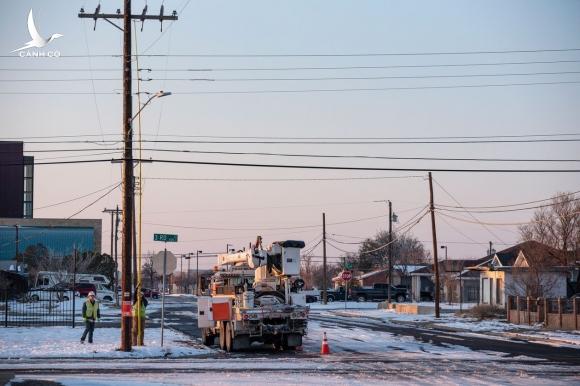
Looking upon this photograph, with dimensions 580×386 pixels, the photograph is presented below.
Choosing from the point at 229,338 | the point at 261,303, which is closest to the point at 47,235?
the point at 229,338

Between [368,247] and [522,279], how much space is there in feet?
254

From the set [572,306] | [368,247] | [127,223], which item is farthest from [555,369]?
[368,247]

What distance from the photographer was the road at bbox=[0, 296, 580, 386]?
724 inches

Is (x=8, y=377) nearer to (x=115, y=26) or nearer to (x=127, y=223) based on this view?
(x=127, y=223)

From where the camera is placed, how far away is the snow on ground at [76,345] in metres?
24.7

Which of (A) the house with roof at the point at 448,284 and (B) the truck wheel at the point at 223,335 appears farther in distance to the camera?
(A) the house with roof at the point at 448,284

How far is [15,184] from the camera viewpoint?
10175 cm

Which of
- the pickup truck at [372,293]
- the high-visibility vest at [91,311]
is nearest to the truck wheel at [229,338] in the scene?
the high-visibility vest at [91,311]

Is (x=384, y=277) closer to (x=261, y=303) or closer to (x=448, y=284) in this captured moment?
Answer: (x=448, y=284)

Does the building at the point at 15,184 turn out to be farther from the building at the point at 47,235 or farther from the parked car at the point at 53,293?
the parked car at the point at 53,293

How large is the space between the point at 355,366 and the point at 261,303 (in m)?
5.38

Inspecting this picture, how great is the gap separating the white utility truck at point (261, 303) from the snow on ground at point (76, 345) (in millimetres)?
1062

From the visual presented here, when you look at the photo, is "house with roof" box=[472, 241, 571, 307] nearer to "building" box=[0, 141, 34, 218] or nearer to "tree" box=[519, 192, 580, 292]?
"tree" box=[519, 192, 580, 292]

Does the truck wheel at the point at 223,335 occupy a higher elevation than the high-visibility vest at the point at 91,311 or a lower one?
lower
